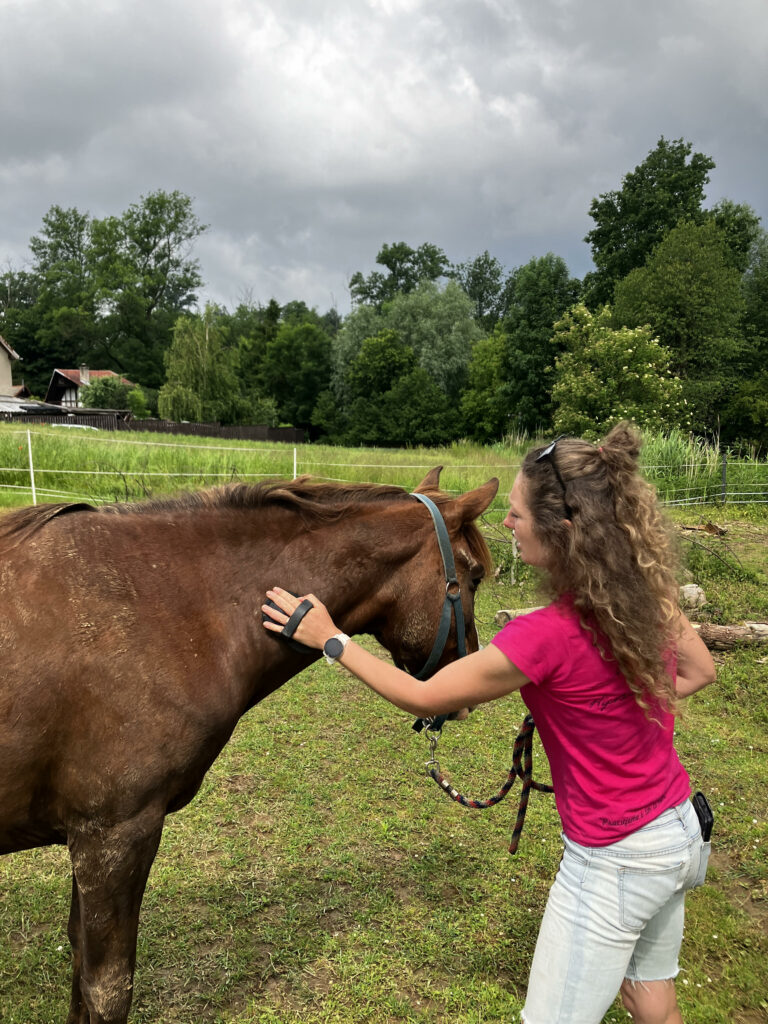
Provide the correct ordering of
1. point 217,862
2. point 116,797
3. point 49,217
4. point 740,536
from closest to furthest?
point 116,797 → point 217,862 → point 740,536 → point 49,217

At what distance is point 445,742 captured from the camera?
4.65m

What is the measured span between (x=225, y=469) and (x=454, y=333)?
37330mm

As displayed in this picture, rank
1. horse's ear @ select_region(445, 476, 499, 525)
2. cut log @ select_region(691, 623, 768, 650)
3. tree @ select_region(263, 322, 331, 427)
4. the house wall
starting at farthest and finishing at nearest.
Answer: tree @ select_region(263, 322, 331, 427) < the house wall < cut log @ select_region(691, 623, 768, 650) < horse's ear @ select_region(445, 476, 499, 525)

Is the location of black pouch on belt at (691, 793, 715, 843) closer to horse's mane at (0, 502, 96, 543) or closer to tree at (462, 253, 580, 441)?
horse's mane at (0, 502, 96, 543)

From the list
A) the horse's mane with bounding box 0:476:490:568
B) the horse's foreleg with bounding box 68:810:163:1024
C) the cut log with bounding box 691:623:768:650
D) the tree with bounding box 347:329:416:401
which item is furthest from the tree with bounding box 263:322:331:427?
the horse's foreleg with bounding box 68:810:163:1024

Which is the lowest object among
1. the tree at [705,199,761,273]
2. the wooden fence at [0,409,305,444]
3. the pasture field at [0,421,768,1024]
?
the pasture field at [0,421,768,1024]

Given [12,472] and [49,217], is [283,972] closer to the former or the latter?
[12,472]

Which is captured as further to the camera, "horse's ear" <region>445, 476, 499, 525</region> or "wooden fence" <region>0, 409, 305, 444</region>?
"wooden fence" <region>0, 409, 305, 444</region>

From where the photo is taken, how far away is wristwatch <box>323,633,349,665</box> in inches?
66.6

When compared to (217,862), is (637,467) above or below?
above

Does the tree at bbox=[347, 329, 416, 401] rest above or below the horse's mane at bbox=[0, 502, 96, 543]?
above

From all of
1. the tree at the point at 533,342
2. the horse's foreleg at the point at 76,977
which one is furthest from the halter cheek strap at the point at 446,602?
the tree at the point at 533,342

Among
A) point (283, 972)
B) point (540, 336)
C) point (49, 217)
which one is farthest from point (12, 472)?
point (49, 217)

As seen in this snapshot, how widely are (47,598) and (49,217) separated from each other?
8067 centimetres
